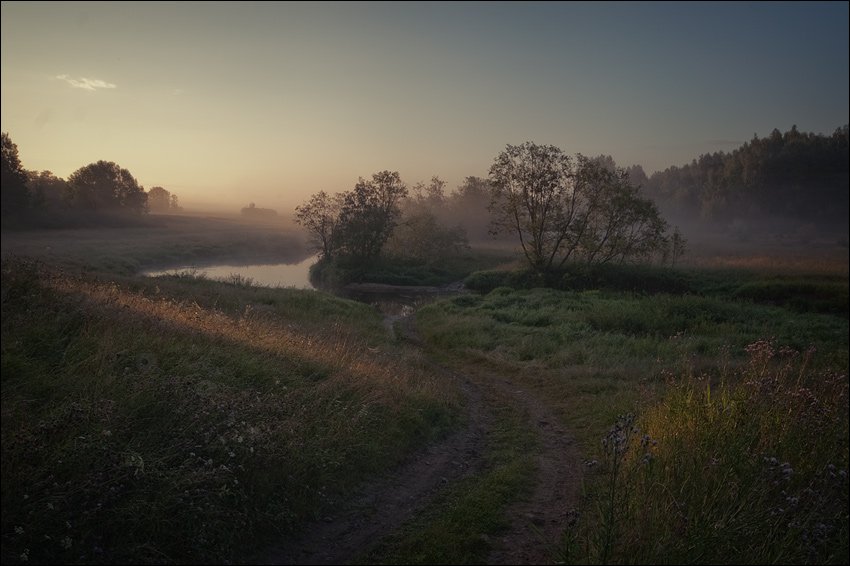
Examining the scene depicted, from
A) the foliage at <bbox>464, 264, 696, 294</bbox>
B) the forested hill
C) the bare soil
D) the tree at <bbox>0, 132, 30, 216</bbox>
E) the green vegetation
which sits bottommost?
the bare soil

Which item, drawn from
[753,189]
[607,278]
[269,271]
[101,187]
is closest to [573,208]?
[607,278]

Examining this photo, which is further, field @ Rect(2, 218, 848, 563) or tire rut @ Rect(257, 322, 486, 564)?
tire rut @ Rect(257, 322, 486, 564)

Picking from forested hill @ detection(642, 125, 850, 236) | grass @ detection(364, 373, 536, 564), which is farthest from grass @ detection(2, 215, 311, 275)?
forested hill @ detection(642, 125, 850, 236)

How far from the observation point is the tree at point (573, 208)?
119ft

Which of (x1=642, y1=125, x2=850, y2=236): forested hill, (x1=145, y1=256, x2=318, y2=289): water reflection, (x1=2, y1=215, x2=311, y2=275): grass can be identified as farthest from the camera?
(x1=145, y1=256, x2=318, y2=289): water reflection

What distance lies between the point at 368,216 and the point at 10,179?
44.2 meters

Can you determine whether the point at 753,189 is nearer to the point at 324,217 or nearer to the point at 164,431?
the point at 164,431

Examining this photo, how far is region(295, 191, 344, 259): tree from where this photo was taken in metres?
51.0

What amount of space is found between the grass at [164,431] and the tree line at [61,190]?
→ 1320mm

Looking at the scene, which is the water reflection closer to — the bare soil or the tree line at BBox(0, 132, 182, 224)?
the tree line at BBox(0, 132, 182, 224)

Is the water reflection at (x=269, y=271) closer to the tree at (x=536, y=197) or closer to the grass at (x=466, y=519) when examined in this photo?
the tree at (x=536, y=197)

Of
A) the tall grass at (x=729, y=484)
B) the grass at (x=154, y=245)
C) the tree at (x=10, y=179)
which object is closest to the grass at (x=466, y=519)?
the tall grass at (x=729, y=484)

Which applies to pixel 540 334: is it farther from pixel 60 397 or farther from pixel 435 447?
pixel 60 397

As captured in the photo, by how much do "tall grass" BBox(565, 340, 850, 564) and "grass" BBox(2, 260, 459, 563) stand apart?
11.2ft
